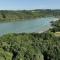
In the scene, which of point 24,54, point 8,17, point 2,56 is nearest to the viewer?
point 2,56

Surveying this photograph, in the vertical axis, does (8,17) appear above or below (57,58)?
below

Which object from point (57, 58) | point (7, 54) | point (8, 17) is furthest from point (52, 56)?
point (8, 17)

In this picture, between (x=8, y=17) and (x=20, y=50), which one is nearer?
(x=20, y=50)

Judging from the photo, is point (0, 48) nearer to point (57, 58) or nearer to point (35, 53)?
point (35, 53)

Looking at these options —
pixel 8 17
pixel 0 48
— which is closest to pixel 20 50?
pixel 0 48

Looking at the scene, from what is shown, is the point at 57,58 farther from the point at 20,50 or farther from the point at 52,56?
the point at 20,50

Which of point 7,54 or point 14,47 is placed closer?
point 7,54

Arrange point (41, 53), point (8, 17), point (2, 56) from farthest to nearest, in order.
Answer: point (8, 17), point (41, 53), point (2, 56)

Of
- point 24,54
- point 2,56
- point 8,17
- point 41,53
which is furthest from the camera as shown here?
point 8,17

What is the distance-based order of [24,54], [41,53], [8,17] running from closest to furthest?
[24,54], [41,53], [8,17]
